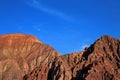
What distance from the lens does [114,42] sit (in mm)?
117188

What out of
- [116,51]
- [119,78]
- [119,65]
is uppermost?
[116,51]

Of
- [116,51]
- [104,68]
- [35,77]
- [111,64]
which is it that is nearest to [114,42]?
[116,51]

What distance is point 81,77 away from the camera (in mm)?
98875

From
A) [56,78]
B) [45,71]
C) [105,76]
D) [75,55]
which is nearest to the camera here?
[105,76]

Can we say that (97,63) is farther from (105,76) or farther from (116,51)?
(116,51)

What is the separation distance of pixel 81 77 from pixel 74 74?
239 inches

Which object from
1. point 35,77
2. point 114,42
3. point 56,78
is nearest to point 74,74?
point 56,78

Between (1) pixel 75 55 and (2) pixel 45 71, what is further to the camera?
(1) pixel 75 55

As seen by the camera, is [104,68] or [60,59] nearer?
[104,68]

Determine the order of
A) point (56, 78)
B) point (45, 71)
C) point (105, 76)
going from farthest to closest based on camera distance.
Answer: point (45, 71) → point (56, 78) → point (105, 76)

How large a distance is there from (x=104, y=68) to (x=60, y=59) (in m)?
20.2

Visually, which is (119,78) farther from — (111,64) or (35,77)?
(35,77)

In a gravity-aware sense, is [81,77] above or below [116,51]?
below

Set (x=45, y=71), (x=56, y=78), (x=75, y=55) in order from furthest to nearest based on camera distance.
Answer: (x=75, y=55) → (x=45, y=71) → (x=56, y=78)
